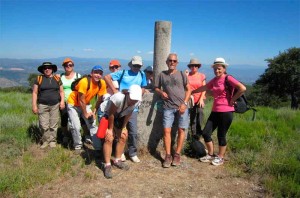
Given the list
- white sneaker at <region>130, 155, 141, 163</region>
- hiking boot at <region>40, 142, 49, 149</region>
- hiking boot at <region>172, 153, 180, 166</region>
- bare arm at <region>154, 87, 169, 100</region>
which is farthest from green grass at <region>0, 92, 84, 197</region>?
bare arm at <region>154, 87, 169, 100</region>

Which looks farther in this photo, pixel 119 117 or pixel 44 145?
pixel 44 145

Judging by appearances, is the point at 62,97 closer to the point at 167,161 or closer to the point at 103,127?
the point at 103,127

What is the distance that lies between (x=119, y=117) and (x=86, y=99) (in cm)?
93

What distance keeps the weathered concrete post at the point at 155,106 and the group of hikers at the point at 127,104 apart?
1.29 feet

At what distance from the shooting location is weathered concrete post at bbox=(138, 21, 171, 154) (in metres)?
5.46

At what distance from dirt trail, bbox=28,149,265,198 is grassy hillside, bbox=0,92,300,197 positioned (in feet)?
0.58

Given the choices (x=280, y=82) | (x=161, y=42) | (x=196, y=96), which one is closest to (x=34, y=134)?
(x=161, y=42)

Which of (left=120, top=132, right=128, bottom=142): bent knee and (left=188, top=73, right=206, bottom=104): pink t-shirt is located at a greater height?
(left=188, top=73, right=206, bottom=104): pink t-shirt

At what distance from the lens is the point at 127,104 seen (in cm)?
430

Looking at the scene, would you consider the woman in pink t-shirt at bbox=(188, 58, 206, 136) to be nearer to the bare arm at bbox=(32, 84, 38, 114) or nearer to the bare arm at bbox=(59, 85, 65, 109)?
the bare arm at bbox=(59, 85, 65, 109)

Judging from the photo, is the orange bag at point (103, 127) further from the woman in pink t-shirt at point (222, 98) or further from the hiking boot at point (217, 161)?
the hiking boot at point (217, 161)

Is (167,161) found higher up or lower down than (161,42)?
lower down

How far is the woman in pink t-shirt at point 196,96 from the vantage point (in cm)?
550

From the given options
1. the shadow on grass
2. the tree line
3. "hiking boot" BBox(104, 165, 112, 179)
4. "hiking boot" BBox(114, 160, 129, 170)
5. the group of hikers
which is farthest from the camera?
the tree line
